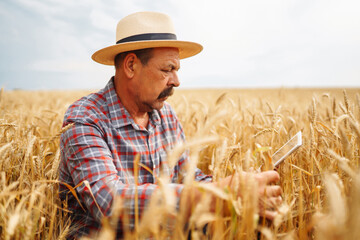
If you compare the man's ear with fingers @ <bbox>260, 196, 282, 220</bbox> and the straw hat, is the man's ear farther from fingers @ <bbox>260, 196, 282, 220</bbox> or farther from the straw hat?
fingers @ <bbox>260, 196, 282, 220</bbox>

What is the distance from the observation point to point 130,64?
1917 mm

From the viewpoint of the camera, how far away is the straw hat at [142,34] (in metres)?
1.83

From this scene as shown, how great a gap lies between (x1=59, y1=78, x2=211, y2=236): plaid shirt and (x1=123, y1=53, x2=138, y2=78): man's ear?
0.17 m

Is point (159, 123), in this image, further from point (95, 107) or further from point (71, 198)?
point (71, 198)

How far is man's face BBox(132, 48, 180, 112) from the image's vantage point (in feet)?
6.15

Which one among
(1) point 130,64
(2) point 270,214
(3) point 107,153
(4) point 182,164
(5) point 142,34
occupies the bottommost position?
(2) point 270,214

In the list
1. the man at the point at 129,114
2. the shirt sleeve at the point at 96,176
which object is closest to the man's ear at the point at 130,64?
the man at the point at 129,114

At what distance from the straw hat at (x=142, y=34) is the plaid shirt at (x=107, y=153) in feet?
0.88

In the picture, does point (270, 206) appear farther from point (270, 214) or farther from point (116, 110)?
point (116, 110)

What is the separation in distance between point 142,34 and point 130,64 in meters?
0.24

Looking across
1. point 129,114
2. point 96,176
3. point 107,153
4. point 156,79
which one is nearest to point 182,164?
point 129,114

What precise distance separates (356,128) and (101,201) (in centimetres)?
118

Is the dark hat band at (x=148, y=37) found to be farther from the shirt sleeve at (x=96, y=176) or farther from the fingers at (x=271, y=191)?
the fingers at (x=271, y=191)

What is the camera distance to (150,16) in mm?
1985
